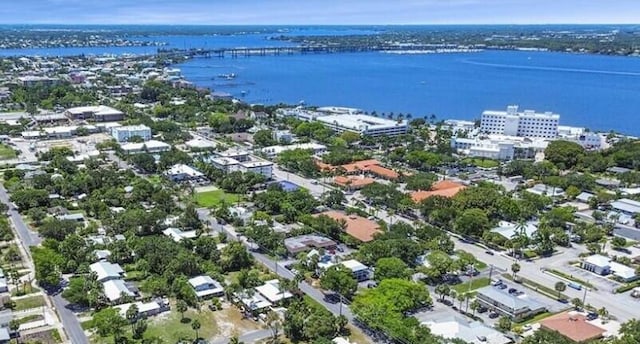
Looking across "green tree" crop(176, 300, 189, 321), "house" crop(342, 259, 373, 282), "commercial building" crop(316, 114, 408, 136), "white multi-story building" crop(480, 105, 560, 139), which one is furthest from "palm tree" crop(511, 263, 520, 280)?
"white multi-story building" crop(480, 105, 560, 139)

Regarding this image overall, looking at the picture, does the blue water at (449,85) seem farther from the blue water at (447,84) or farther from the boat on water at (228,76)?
the boat on water at (228,76)

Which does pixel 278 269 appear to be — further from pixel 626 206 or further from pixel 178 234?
pixel 626 206

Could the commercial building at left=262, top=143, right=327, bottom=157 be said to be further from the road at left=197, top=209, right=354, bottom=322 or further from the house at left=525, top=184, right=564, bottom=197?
the house at left=525, top=184, right=564, bottom=197

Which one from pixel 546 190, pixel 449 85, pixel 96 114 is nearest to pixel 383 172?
pixel 546 190

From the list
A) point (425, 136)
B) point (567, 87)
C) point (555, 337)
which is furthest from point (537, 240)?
point (567, 87)

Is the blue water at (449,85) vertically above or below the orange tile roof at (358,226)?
above

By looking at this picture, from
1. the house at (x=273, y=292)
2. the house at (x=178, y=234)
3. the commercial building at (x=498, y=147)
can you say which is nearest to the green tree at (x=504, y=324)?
the house at (x=273, y=292)

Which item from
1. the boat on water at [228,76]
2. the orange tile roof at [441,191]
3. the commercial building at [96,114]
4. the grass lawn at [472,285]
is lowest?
the grass lawn at [472,285]

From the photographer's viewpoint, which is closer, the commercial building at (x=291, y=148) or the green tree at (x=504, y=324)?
the green tree at (x=504, y=324)
